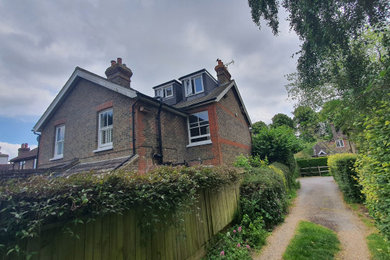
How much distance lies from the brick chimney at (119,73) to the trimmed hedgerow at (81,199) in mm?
8789

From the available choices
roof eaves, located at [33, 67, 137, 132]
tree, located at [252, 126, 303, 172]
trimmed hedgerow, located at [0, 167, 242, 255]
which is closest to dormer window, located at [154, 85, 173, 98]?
roof eaves, located at [33, 67, 137, 132]

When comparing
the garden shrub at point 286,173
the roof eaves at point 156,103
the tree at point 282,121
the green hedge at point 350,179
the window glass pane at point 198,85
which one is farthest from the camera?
the tree at point 282,121

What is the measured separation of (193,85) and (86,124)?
8.19 metres

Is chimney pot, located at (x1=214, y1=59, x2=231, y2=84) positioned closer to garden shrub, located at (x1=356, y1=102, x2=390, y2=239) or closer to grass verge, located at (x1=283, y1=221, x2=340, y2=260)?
grass verge, located at (x1=283, y1=221, x2=340, y2=260)

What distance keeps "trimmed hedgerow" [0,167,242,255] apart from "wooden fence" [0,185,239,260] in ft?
0.65

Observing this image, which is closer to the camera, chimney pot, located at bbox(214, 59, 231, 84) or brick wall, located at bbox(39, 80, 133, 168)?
brick wall, located at bbox(39, 80, 133, 168)

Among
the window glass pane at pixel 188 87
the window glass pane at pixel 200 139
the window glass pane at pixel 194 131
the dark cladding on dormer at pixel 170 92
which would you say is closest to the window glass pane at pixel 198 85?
the window glass pane at pixel 188 87

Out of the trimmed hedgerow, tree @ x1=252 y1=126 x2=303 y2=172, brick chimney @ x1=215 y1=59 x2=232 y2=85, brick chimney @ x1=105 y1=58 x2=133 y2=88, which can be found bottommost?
the trimmed hedgerow

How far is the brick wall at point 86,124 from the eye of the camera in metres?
8.88

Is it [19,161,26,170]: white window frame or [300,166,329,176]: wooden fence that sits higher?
[19,161,26,170]: white window frame

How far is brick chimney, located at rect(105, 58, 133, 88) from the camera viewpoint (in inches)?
410

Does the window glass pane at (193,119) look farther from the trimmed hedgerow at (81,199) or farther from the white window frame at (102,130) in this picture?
the trimmed hedgerow at (81,199)

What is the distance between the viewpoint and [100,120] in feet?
32.9

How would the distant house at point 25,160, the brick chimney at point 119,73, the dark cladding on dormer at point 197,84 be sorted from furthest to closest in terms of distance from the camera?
the distant house at point 25,160 < the dark cladding on dormer at point 197,84 < the brick chimney at point 119,73
